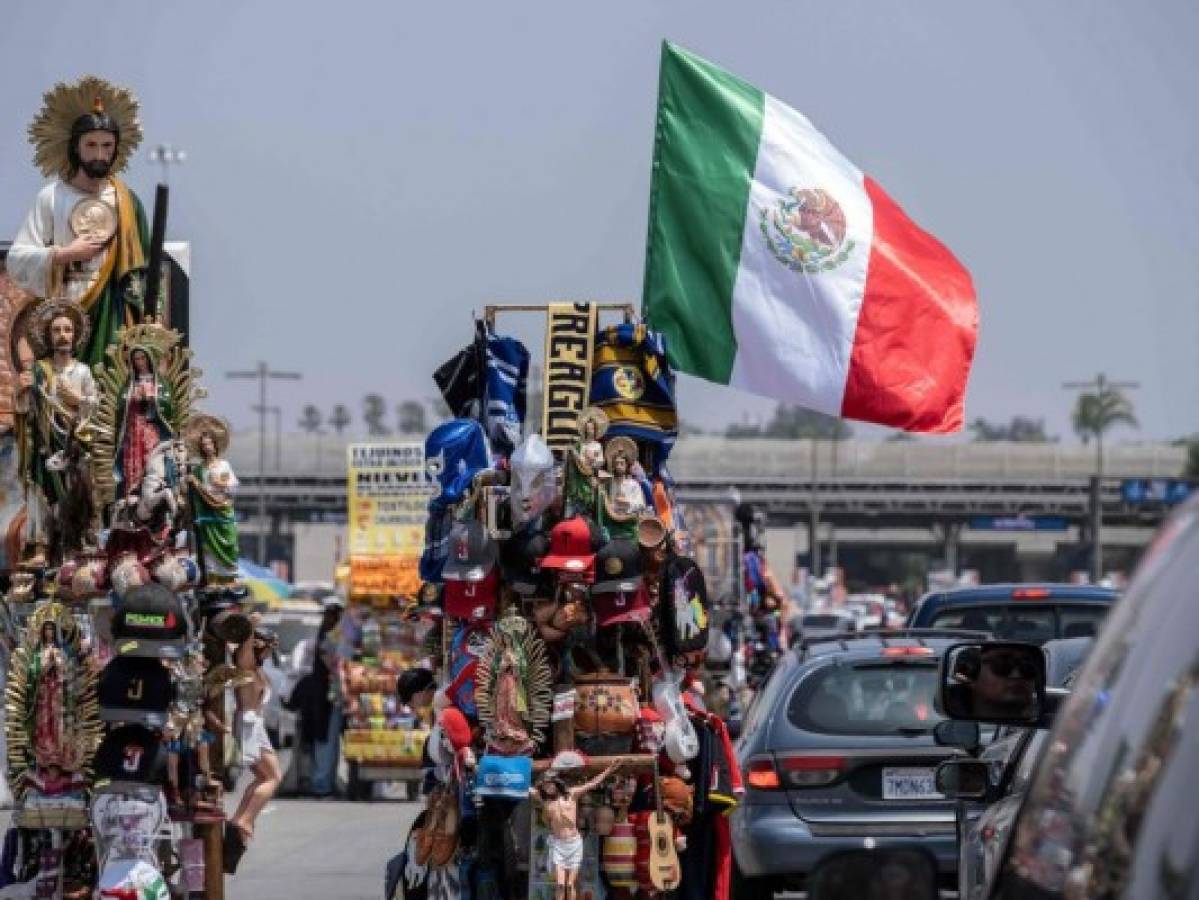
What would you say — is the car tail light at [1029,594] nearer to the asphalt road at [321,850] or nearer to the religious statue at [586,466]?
the asphalt road at [321,850]

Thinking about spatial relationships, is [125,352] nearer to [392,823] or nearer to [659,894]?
[659,894]

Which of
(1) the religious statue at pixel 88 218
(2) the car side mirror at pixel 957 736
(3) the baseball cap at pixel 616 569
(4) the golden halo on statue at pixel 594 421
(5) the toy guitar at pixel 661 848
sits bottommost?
(5) the toy guitar at pixel 661 848

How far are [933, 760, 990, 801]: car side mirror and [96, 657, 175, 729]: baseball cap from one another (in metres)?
3.13

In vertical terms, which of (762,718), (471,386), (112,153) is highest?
(112,153)

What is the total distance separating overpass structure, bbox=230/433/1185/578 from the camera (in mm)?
124000

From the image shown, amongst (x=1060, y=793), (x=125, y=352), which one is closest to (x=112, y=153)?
(x=125, y=352)

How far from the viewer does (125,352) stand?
11688 mm

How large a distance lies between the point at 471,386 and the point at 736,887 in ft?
11.8

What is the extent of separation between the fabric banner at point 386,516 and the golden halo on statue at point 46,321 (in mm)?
13066

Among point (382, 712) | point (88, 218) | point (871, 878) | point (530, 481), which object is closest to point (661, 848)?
point (530, 481)

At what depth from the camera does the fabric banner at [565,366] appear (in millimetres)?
11930

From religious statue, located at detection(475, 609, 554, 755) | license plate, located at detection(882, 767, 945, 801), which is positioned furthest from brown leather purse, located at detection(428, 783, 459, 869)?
license plate, located at detection(882, 767, 945, 801)

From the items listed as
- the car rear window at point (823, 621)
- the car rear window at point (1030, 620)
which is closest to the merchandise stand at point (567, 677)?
the car rear window at point (1030, 620)

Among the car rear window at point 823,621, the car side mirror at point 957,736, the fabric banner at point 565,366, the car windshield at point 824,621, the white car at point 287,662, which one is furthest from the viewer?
the car windshield at point 824,621
